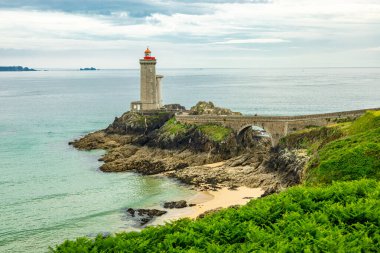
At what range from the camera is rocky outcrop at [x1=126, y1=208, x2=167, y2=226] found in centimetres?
3993

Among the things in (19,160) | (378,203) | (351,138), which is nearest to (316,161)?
(351,138)

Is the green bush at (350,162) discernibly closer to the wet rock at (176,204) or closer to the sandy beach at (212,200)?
the sandy beach at (212,200)

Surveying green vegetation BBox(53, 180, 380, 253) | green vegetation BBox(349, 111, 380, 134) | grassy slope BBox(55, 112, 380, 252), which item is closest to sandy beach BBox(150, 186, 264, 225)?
green vegetation BBox(349, 111, 380, 134)

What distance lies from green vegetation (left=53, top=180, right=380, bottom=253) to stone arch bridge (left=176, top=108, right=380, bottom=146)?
38227 millimetres

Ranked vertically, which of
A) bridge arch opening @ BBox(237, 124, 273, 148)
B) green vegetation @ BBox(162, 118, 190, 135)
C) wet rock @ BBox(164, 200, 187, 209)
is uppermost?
green vegetation @ BBox(162, 118, 190, 135)

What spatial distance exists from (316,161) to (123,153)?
114 feet

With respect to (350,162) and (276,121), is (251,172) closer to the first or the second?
(276,121)

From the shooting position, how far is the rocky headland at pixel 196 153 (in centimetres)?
4925

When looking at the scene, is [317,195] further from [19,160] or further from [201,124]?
[19,160]

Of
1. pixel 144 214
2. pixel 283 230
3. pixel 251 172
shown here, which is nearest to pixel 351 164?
pixel 283 230

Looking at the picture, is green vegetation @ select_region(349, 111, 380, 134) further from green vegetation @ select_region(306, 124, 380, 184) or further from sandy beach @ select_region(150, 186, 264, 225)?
sandy beach @ select_region(150, 186, 264, 225)

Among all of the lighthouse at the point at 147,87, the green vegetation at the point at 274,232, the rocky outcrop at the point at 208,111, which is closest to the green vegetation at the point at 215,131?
the rocky outcrop at the point at 208,111

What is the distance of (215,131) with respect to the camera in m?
62.8

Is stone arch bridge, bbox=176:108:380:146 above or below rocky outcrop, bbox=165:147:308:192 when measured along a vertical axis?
above
